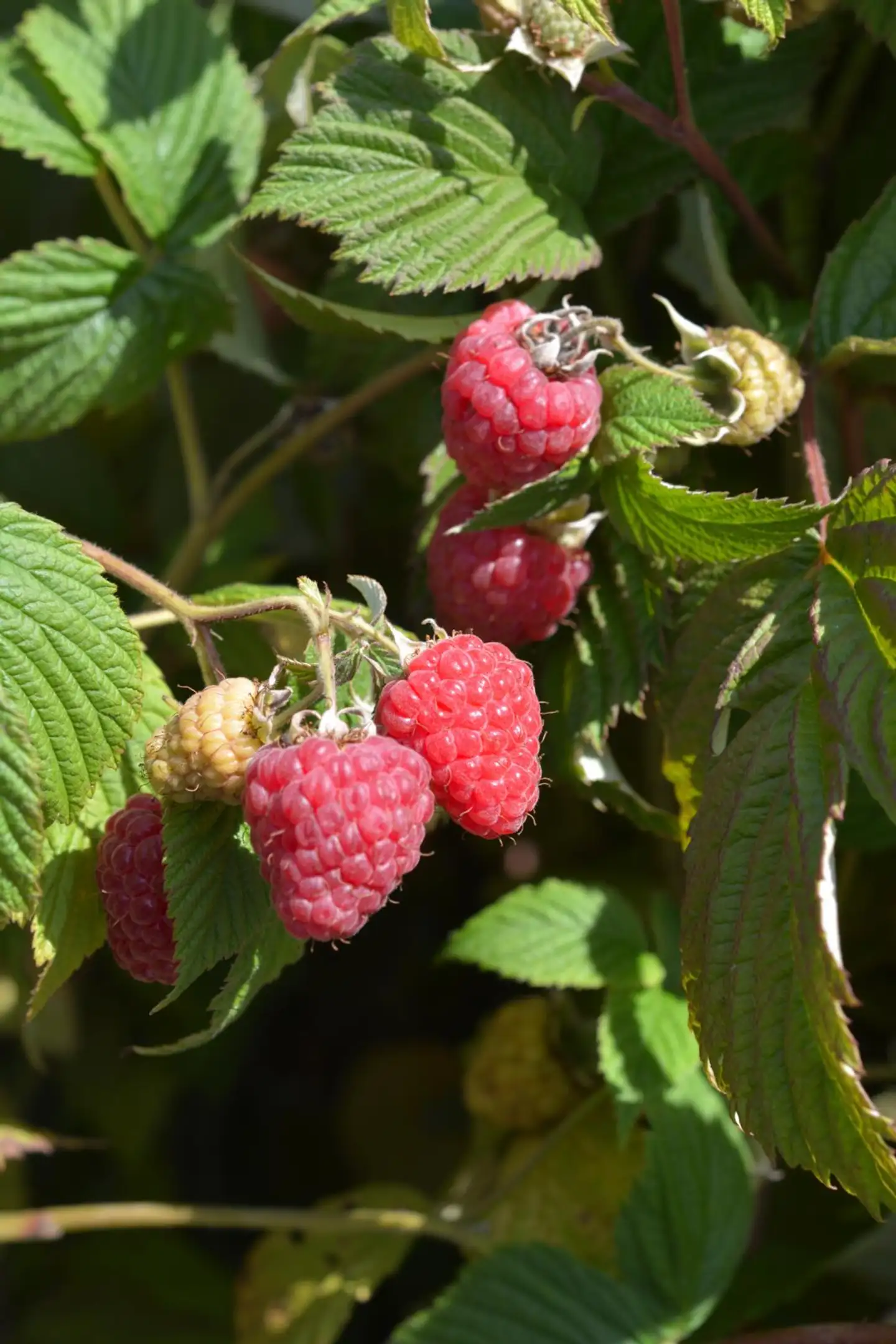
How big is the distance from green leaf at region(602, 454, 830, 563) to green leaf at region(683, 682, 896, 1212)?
119 mm

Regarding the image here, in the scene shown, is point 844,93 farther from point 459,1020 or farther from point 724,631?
point 459,1020

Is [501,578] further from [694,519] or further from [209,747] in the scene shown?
[209,747]

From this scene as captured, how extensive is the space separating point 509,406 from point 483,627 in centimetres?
20

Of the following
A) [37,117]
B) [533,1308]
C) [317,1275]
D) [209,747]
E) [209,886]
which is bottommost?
[317,1275]

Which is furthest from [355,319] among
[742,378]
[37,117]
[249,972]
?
[249,972]

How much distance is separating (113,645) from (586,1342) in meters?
0.76

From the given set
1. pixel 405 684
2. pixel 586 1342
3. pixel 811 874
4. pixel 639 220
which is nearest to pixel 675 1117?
pixel 586 1342

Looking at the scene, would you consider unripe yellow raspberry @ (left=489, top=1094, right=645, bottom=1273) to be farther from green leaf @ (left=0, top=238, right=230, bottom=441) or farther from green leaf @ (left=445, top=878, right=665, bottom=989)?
green leaf @ (left=0, top=238, right=230, bottom=441)

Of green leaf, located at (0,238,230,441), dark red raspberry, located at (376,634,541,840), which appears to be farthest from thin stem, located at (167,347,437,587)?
dark red raspberry, located at (376,634,541,840)

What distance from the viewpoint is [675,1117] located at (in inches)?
48.0

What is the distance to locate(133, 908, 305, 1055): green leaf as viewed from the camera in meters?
0.90

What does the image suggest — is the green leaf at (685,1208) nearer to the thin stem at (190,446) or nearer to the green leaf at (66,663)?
the green leaf at (66,663)

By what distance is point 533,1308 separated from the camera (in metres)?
1.19

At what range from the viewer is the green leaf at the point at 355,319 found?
1.15 m
